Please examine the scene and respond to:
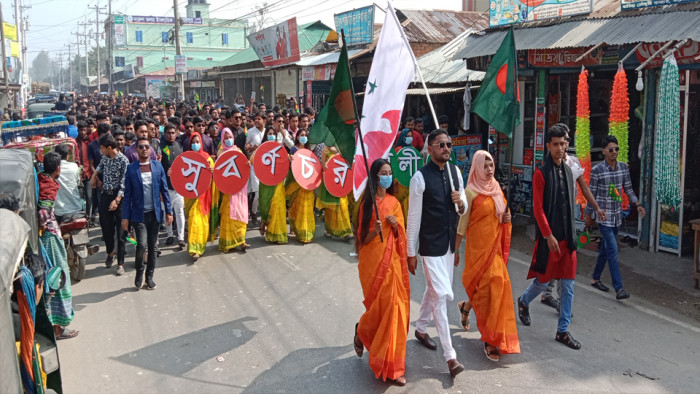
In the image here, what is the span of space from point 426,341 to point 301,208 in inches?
165

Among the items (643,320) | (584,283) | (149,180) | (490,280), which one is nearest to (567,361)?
(490,280)

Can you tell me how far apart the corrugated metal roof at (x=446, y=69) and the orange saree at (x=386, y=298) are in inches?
322

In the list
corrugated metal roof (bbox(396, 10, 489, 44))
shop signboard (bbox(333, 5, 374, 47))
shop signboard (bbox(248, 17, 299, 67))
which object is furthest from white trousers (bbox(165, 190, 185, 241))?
shop signboard (bbox(248, 17, 299, 67))

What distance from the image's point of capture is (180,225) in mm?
9164

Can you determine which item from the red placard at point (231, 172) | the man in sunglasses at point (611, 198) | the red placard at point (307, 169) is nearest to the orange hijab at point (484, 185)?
the man in sunglasses at point (611, 198)

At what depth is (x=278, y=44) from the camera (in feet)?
76.4

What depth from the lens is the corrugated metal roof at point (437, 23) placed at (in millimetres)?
17953

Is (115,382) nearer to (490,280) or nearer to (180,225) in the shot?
(490,280)

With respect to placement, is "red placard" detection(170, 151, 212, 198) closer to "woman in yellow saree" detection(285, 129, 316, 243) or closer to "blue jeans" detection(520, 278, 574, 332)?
"woman in yellow saree" detection(285, 129, 316, 243)

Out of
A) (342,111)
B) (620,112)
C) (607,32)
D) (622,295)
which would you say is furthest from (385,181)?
(607,32)

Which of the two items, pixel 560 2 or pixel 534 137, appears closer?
pixel 560 2

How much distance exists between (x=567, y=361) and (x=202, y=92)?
135 ft

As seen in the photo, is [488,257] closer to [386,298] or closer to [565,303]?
[565,303]

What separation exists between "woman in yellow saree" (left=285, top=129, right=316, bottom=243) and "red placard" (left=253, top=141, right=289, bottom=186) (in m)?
0.44
